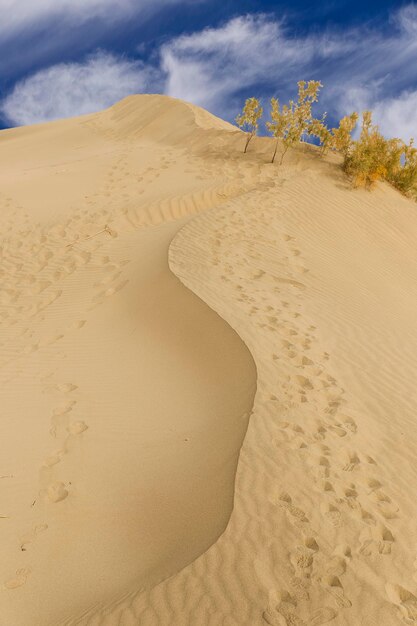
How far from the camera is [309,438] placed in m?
4.16

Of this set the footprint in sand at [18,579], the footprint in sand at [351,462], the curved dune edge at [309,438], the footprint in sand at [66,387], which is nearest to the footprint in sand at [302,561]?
the curved dune edge at [309,438]

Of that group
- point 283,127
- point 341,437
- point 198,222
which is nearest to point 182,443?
point 341,437

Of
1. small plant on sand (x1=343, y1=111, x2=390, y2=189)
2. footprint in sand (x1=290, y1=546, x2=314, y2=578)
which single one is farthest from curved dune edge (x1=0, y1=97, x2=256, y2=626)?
small plant on sand (x1=343, y1=111, x2=390, y2=189)

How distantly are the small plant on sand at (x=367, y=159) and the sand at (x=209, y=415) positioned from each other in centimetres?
155

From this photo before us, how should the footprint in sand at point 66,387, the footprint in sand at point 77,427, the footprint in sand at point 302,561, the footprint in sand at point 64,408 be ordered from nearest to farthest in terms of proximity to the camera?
the footprint in sand at point 302,561 → the footprint in sand at point 77,427 → the footprint in sand at point 64,408 → the footprint in sand at point 66,387

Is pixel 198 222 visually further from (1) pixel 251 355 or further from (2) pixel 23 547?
(2) pixel 23 547

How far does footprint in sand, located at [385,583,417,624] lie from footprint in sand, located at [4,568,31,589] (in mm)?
2191

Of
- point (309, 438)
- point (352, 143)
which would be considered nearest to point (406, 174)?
point (352, 143)

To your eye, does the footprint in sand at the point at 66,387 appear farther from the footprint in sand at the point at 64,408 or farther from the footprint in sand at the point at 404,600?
the footprint in sand at the point at 404,600

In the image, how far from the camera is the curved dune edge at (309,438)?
2820 millimetres

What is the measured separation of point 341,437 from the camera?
426 cm

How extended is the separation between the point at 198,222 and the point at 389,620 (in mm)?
7516

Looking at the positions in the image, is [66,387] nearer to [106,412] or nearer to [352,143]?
[106,412]

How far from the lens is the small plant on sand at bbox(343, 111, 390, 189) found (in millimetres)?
11828
